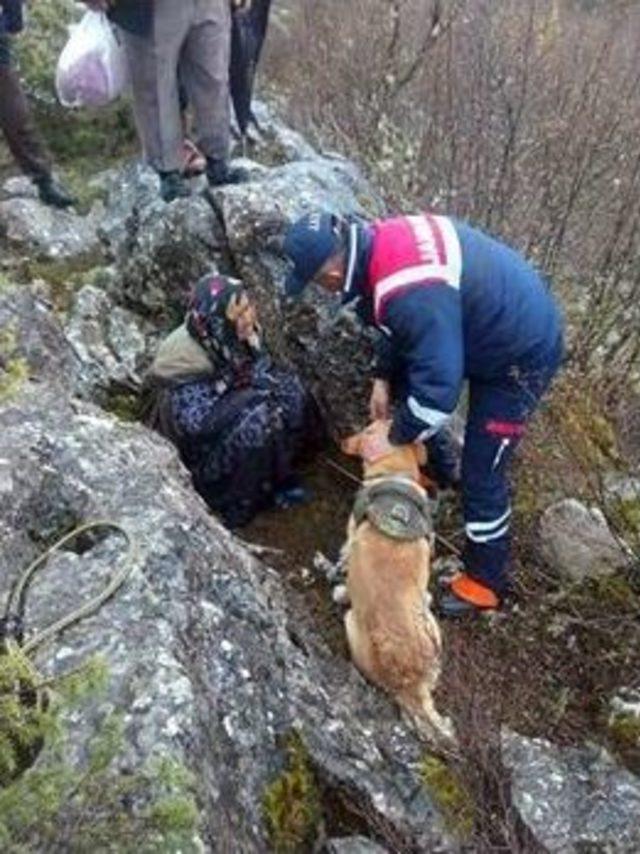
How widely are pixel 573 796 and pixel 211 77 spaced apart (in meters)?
4.09

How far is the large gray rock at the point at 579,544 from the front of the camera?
5.60 metres

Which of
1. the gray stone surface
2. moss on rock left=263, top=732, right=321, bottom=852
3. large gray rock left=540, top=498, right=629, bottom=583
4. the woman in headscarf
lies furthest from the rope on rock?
large gray rock left=540, top=498, right=629, bottom=583

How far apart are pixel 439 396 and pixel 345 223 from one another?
799 millimetres

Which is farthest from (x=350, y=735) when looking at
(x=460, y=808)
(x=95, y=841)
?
(x=95, y=841)

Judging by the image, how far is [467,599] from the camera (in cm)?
542

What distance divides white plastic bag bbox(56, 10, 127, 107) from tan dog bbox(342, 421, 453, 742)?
2.94 meters

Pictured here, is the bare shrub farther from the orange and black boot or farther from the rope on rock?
the rope on rock

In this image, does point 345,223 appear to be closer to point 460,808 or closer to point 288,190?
point 288,190

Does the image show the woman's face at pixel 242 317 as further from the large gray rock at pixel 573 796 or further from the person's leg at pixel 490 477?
the large gray rock at pixel 573 796

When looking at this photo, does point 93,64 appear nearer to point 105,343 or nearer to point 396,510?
point 105,343

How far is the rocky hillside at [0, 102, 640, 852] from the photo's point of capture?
121 inches

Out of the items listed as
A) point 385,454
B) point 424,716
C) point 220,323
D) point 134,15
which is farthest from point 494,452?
point 134,15

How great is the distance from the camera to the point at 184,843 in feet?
9.20

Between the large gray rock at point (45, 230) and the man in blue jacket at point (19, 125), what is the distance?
4.7 inches
